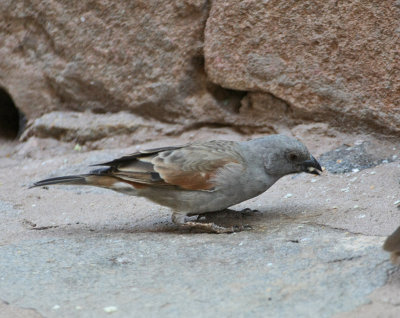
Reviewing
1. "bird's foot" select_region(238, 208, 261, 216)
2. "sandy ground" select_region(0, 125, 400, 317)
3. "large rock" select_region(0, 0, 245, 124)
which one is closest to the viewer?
"sandy ground" select_region(0, 125, 400, 317)

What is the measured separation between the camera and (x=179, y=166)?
4.46 meters

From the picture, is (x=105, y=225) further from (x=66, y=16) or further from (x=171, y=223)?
(x=66, y=16)

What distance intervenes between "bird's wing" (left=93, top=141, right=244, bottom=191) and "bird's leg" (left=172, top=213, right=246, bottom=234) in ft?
0.85

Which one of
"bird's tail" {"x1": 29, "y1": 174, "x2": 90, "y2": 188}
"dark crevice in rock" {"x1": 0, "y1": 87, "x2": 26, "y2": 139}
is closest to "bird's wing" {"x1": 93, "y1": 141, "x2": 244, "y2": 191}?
"bird's tail" {"x1": 29, "y1": 174, "x2": 90, "y2": 188}

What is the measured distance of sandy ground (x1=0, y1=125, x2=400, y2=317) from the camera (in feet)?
9.78

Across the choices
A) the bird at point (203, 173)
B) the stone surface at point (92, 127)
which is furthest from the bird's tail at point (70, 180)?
the stone surface at point (92, 127)

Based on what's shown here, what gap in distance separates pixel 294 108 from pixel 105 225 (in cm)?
227

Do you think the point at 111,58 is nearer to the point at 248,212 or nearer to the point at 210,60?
the point at 210,60

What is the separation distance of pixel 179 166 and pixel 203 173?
0.19 meters

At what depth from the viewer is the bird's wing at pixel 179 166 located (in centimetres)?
442

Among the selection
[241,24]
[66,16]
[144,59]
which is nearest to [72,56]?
[66,16]

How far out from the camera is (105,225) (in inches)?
185

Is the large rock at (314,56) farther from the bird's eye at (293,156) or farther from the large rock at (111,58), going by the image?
the bird's eye at (293,156)

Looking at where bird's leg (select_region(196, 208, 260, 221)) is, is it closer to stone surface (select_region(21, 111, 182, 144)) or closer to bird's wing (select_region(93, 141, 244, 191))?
bird's wing (select_region(93, 141, 244, 191))
